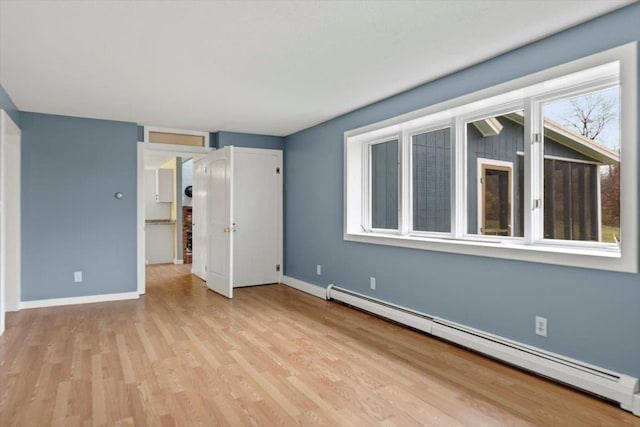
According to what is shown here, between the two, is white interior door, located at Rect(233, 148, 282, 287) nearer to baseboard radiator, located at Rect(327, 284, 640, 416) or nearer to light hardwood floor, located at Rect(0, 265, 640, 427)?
light hardwood floor, located at Rect(0, 265, 640, 427)

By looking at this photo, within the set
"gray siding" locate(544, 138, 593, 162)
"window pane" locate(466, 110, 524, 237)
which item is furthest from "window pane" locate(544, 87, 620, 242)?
"window pane" locate(466, 110, 524, 237)

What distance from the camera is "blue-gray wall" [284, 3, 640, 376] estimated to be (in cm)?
239

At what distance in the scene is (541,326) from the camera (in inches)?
109

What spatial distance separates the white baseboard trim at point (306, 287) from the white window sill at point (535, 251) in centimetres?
157

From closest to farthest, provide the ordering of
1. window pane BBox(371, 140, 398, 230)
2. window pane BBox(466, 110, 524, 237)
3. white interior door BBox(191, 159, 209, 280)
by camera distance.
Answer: window pane BBox(466, 110, 524, 237) < window pane BBox(371, 140, 398, 230) < white interior door BBox(191, 159, 209, 280)

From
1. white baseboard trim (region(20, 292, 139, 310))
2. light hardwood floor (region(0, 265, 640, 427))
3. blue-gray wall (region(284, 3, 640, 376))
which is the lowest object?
light hardwood floor (region(0, 265, 640, 427))

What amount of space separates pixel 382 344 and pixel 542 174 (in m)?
1.87

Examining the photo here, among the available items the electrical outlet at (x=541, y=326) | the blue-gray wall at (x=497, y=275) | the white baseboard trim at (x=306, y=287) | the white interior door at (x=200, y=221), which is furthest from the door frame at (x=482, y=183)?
the white interior door at (x=200, y=221)

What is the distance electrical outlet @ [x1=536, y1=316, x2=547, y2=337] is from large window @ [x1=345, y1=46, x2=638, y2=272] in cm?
42

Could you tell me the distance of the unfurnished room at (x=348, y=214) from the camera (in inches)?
92.9

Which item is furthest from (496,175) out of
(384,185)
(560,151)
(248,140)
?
(248,140)

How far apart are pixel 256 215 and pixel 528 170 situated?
4.08 meters

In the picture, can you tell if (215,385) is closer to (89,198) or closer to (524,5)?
(524,5)

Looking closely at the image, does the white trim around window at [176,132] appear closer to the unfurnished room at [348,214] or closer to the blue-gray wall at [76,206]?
the unfurnished room at [348,214]
